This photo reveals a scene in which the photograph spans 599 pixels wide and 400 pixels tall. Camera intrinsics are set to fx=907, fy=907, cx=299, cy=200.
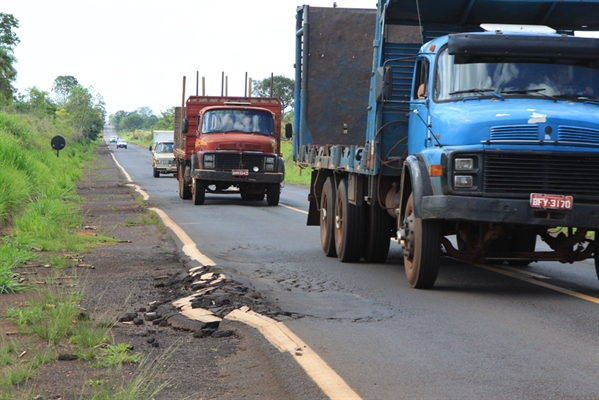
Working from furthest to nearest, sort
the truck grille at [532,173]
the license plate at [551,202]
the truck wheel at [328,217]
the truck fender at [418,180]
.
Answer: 1. the truck wheel at [328,217]
2. the truck fender at [418,180]
3. the truck grille at [532,173]
4. the license plate at [551,202]

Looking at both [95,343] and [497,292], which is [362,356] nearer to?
[95,343]

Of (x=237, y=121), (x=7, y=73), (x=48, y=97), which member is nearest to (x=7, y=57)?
(x=7, y=73)

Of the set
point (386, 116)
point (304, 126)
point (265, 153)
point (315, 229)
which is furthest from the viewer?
point (265, 153)

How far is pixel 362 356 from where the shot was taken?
618 cm

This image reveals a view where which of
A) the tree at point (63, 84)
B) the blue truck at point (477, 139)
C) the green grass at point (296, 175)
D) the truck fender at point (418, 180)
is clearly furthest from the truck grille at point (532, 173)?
the tree at point (63, 84)

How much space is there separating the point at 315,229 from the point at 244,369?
11.1 metres

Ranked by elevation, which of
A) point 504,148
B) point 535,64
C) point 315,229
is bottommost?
point 315,229

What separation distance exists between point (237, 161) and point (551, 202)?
15.5 m

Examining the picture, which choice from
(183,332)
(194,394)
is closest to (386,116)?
(183,332)

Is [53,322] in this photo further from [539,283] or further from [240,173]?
[240,173]

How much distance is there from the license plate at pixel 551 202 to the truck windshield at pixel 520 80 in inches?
48.1

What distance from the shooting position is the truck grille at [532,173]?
27.5 ft

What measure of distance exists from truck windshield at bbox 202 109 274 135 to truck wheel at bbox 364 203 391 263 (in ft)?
40.1

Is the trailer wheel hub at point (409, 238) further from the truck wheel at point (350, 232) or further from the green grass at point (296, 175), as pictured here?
the green grass at point (296, 175)
